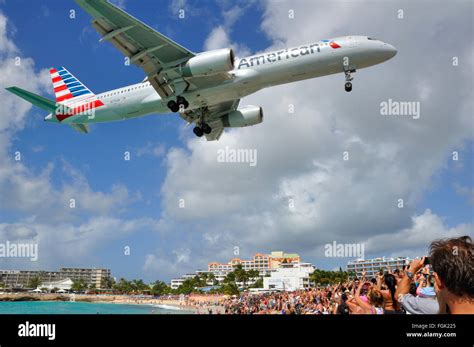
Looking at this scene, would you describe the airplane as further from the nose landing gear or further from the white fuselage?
the nose landing gear

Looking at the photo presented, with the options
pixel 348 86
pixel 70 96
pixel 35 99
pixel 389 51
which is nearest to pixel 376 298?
pixel 348 86

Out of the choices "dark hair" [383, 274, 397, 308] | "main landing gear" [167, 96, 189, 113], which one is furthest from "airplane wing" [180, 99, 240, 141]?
"dark hair" [383, 274, 397, 308]

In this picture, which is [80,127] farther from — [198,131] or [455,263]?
[455,263]

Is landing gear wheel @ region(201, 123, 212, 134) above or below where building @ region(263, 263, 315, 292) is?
above

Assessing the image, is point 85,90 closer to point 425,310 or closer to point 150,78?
point 150,78

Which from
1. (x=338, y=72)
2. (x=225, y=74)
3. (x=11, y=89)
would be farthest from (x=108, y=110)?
(x=338, y=72)

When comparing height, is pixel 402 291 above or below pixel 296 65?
below
